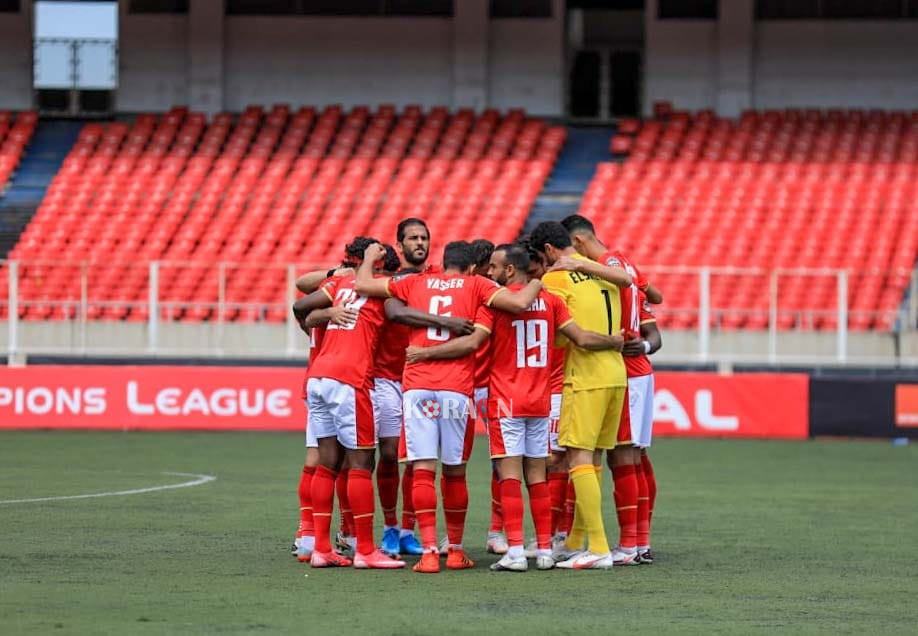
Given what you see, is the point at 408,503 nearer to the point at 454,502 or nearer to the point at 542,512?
the point at 454,502

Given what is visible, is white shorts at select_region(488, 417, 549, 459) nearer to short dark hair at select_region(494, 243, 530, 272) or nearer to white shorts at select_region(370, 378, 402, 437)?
white shorts at select_region(370, 378, 402, 437)

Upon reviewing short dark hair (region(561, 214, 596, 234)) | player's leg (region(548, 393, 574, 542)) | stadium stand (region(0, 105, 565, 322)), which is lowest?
player's leg (region(548, 393, 574, 542))

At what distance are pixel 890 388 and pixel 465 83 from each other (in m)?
14.3

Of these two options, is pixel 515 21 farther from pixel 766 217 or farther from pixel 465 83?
pixel 766 217

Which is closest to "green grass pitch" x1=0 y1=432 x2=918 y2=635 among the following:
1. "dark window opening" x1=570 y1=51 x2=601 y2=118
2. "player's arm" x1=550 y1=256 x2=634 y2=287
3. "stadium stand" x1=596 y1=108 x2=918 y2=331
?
"player's arm" x1=550 y1=256 x2=634 y2=287

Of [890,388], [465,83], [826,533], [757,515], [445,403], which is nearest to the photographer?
[445,403]

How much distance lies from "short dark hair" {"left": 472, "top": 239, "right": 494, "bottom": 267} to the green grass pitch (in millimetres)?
1983

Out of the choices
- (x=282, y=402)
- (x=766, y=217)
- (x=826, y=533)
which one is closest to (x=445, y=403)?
(x=826, y=533)

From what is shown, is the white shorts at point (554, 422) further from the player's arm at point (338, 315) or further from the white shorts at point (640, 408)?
the player's arm at point (338, 315)

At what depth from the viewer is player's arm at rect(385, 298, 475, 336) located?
10.5 meters

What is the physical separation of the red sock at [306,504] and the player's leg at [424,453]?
814 millimetres

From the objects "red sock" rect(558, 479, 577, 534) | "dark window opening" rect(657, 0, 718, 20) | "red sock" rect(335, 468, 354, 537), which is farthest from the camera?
"dark window opening" rect(657, 0, 718, 20)

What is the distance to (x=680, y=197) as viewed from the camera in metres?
30.6

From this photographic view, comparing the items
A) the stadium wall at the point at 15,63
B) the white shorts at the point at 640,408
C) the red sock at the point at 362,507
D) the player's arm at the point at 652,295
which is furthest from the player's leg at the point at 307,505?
the stadium wall at the point at 15,63
